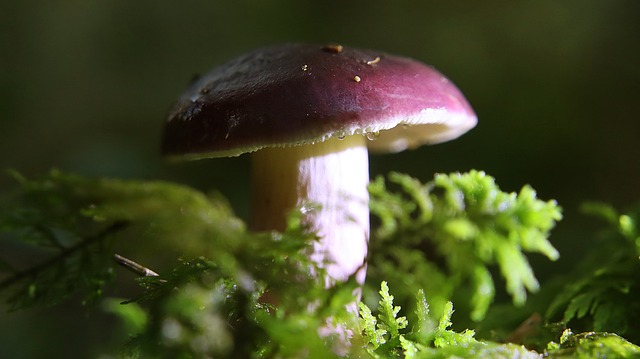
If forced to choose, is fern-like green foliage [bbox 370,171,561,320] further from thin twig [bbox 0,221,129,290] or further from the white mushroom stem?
thin twig [bbox 0,221,129,290]

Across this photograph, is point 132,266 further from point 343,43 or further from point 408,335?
point 343,43

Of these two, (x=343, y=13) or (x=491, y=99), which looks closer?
(x=491, y=99)

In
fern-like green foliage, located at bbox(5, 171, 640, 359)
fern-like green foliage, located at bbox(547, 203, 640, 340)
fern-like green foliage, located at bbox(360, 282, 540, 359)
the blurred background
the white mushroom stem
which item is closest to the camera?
fern-like green foliage, located at bbox(5, 171, 640, 359)

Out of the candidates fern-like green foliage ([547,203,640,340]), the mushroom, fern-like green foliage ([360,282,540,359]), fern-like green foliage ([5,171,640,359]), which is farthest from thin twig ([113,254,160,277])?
fern-like green foliage ([547,203,640,340])

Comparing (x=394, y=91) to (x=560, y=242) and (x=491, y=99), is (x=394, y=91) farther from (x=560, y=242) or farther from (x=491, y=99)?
(x=491, y=99)

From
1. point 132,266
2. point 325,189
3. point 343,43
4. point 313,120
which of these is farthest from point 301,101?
→ point 343,43

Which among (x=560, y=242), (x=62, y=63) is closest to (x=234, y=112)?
(x=560, y=242)
